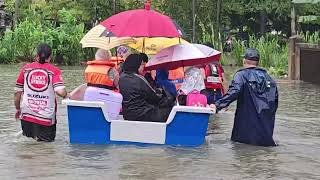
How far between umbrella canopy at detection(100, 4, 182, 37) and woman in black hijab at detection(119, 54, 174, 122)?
396 millimetres

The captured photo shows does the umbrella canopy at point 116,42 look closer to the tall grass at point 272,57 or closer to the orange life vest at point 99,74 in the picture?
the orange life vest at point 99,74

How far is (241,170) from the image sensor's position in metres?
8.04

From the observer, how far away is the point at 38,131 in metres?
9.63

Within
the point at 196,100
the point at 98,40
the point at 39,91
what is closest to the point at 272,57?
the point at 98,40

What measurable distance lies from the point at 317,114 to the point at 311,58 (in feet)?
30.2

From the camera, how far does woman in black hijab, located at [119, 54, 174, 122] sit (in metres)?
9.46

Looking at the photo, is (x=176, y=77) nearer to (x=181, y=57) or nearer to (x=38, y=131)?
(x=181, y=57)

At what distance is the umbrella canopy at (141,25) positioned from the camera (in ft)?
31.3

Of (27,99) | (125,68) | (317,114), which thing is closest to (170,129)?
(125,68)

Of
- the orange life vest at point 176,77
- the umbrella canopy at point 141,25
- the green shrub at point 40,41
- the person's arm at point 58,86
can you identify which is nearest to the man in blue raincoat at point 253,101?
the umbrella canopy at point 141,25

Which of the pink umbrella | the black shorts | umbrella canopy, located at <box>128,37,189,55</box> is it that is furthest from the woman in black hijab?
umbrella canopy, located at <box>128,37,189,55</box>

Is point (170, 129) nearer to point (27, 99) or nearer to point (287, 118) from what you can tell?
point (27, 99)

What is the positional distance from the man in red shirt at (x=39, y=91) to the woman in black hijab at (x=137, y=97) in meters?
0.86

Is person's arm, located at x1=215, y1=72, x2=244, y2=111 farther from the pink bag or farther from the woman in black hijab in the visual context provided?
the woman in black hijab
